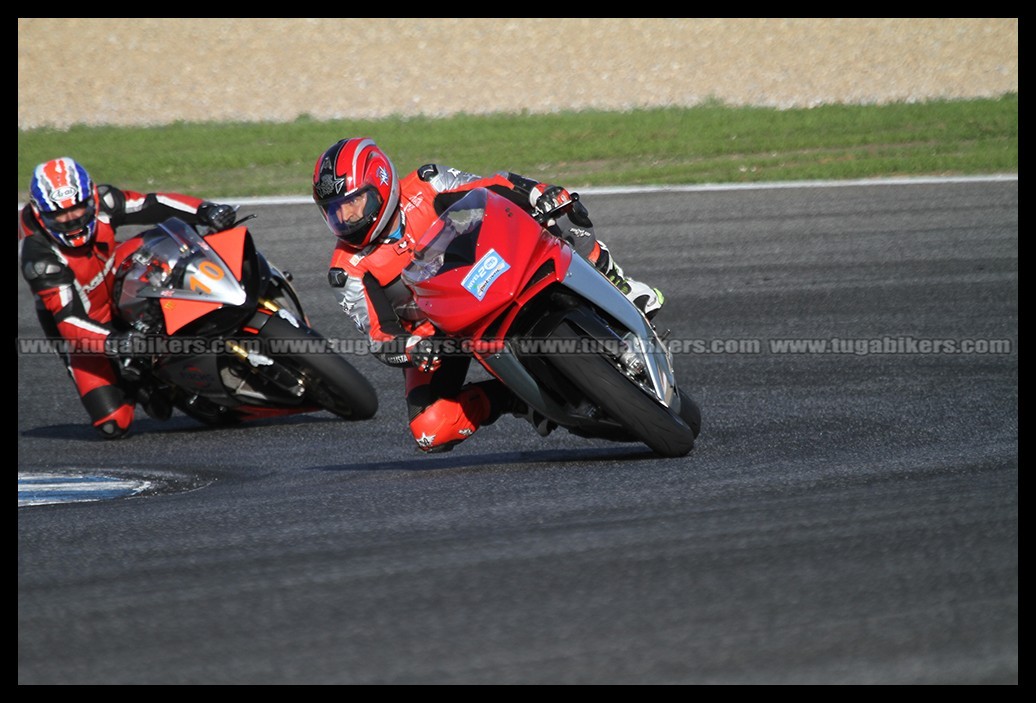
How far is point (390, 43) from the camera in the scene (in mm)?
22422

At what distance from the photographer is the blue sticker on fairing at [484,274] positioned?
199 inches

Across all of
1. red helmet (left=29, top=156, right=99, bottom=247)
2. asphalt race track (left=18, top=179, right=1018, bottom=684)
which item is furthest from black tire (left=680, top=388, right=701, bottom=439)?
red helmet (left=29, top=156, right=99, bottom=247)

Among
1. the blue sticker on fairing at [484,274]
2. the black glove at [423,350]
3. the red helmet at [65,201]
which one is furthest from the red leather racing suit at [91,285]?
the blue sticker on fairing at [484,274]

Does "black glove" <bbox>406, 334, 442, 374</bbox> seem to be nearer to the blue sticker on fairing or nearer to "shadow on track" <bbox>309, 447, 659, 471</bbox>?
the blue sticker on fairing

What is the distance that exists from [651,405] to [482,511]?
2.89ft

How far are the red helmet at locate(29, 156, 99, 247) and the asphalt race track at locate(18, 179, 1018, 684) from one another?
1381 millimetres

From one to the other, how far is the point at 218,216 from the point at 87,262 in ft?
3.14

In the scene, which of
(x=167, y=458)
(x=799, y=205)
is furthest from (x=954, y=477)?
(x=799, y=205)

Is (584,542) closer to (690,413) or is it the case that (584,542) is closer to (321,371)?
(690,413)

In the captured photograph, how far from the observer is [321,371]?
7.56 metres

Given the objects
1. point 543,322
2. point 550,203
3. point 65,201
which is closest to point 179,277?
point 65,201

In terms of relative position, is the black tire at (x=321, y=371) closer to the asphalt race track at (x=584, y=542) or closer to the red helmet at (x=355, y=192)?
the asphalt race track at (x=584, y=542)
